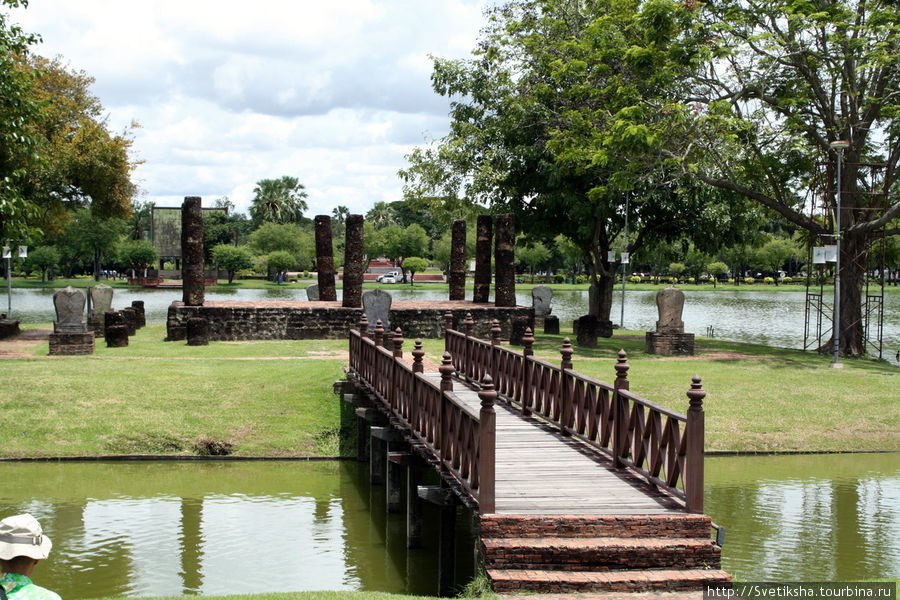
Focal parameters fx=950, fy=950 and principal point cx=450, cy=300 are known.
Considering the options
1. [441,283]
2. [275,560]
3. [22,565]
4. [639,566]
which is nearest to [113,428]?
[275,560]

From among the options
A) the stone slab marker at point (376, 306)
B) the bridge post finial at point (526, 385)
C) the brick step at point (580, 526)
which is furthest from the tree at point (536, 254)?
the brick step at point (580, 526)

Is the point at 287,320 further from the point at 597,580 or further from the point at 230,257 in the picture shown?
the point at 230,257

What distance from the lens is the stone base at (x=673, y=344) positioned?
86.2 feet

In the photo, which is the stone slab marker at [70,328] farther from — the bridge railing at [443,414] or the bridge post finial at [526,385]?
the bridge post finial at [526,385]

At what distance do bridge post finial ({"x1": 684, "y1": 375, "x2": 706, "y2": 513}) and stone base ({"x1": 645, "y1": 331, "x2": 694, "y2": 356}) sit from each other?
18127mm

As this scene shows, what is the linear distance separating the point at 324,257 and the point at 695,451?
26.1 meters

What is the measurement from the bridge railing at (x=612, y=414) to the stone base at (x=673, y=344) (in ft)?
38.1

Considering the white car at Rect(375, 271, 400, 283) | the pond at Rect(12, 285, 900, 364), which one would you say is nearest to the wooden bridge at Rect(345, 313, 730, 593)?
the pond at Rect(12, 285, 900, 364)

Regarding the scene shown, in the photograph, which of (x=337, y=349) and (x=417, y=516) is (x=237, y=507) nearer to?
(x=417, y=516)

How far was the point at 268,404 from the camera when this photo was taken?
1833 centimetres

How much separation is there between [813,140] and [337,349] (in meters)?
15.1

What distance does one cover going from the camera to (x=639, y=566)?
808 cm

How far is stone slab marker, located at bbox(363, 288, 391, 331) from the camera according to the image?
26984 mm

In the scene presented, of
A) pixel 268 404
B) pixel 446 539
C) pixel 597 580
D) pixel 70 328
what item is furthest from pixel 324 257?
pixel 597 580
